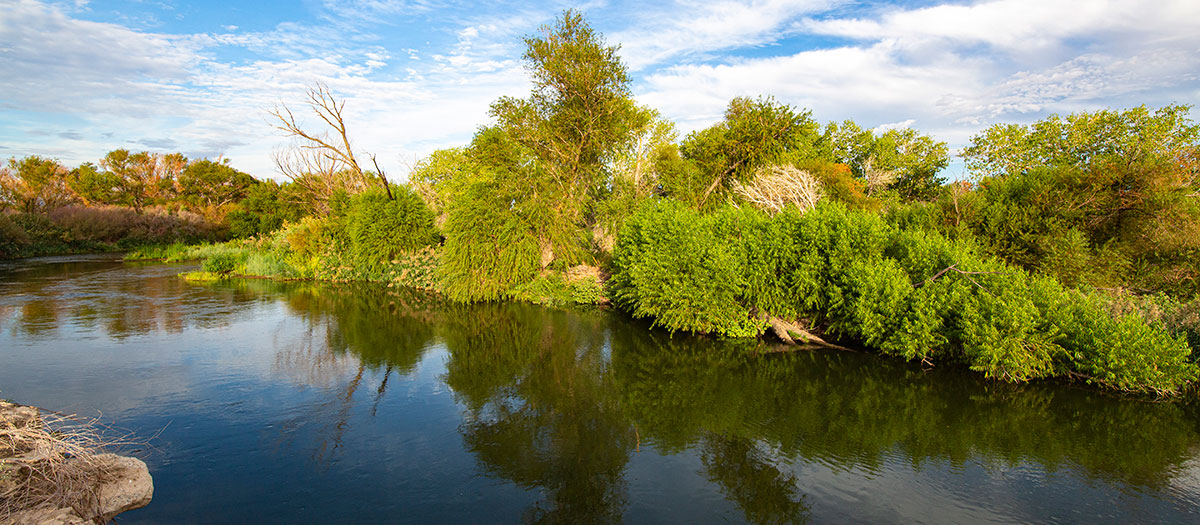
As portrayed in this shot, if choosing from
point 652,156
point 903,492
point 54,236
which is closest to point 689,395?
point 903,492

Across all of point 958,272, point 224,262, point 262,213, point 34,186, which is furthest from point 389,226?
point 34,186

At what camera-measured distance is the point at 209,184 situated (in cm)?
5428

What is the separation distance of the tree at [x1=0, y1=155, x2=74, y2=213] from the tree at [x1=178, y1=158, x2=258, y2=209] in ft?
27.6

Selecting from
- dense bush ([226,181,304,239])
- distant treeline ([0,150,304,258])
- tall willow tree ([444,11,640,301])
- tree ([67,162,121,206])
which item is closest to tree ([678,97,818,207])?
tall willow tree ([444,11,640,301])

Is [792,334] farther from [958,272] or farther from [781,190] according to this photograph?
[781,190]

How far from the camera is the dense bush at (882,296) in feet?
29.4

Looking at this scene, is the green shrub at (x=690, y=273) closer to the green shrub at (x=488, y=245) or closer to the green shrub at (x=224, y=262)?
the green shrub at (x=488, y=245)

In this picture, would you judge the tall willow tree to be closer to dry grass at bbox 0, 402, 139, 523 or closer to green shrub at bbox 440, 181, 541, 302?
green shrub at bbox 440, 181, 541, 302

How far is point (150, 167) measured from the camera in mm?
53219

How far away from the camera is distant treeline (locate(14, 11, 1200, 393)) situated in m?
9.59

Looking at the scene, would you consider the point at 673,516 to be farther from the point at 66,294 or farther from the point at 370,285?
the point at 66,294

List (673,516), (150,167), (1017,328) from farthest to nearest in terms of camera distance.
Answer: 1. (150,167)
2. (1017,328)
3. (673,516)

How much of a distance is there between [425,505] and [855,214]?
10.5 meters

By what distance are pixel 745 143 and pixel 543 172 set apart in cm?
738
